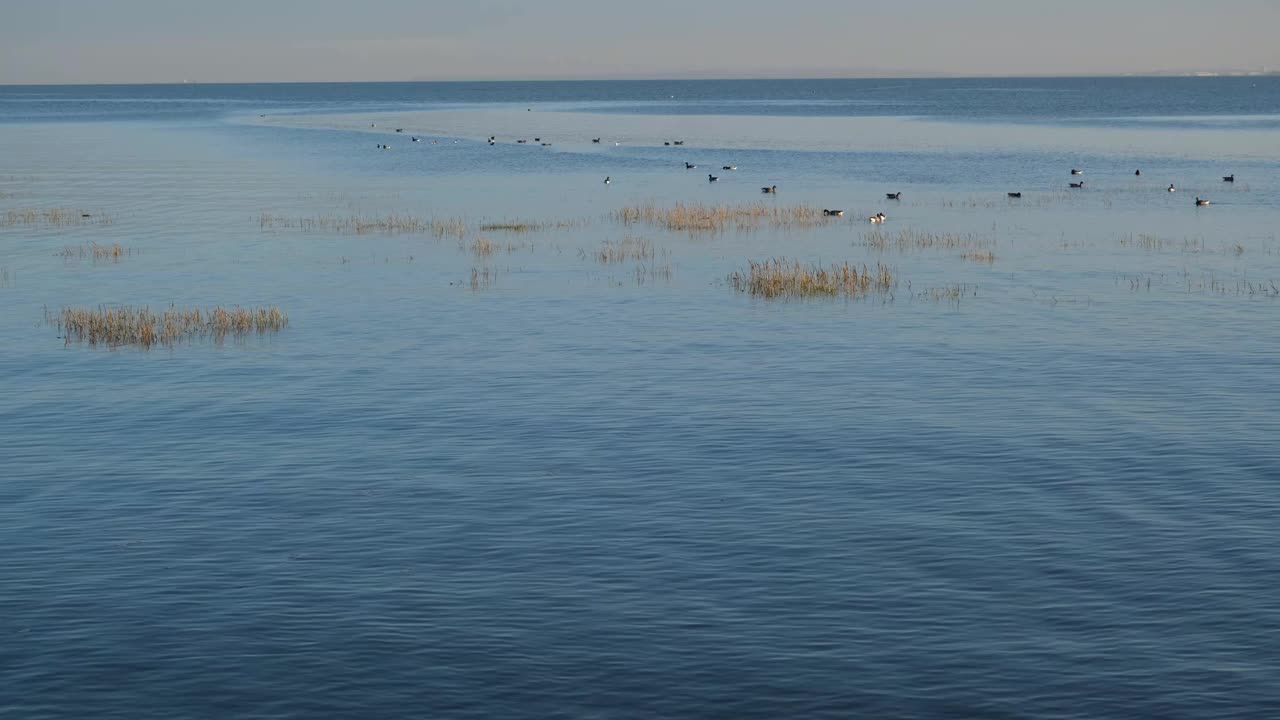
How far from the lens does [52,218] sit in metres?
67.9

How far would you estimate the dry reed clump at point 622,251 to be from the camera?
5528 centimetres

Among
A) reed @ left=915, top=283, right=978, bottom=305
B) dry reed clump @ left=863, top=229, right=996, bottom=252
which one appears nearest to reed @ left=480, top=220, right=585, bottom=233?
dry reed clump @ left=863, top=229, right=996, bottom=252

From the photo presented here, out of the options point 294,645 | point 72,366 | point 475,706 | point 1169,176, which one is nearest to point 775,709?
point 475,706

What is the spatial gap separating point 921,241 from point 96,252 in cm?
3014

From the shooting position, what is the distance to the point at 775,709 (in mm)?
17047

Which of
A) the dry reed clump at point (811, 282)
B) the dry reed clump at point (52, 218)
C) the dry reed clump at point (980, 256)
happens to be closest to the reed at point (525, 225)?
the dry reed clump at point (52, 218)

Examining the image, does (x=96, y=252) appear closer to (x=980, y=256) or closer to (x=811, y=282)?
(x=811, y=282)

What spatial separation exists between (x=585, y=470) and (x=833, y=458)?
441cm

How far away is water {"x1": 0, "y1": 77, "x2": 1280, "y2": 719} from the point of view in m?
18.1

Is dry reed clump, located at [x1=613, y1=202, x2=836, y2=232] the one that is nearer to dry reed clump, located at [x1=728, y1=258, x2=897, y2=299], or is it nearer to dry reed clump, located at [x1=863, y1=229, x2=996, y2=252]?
dry reed clump, located at [x1=863, y1=229, x2=996, y2=252]

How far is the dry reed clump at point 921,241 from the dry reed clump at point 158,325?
24.6 metres

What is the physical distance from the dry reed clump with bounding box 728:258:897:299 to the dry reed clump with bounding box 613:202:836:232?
1554 cm

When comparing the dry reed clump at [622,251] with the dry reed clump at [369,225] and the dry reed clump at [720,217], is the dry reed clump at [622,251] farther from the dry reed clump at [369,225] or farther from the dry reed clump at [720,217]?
the dry reed clump at [369,225]

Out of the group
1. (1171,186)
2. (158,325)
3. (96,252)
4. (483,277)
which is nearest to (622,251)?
(483,277)
